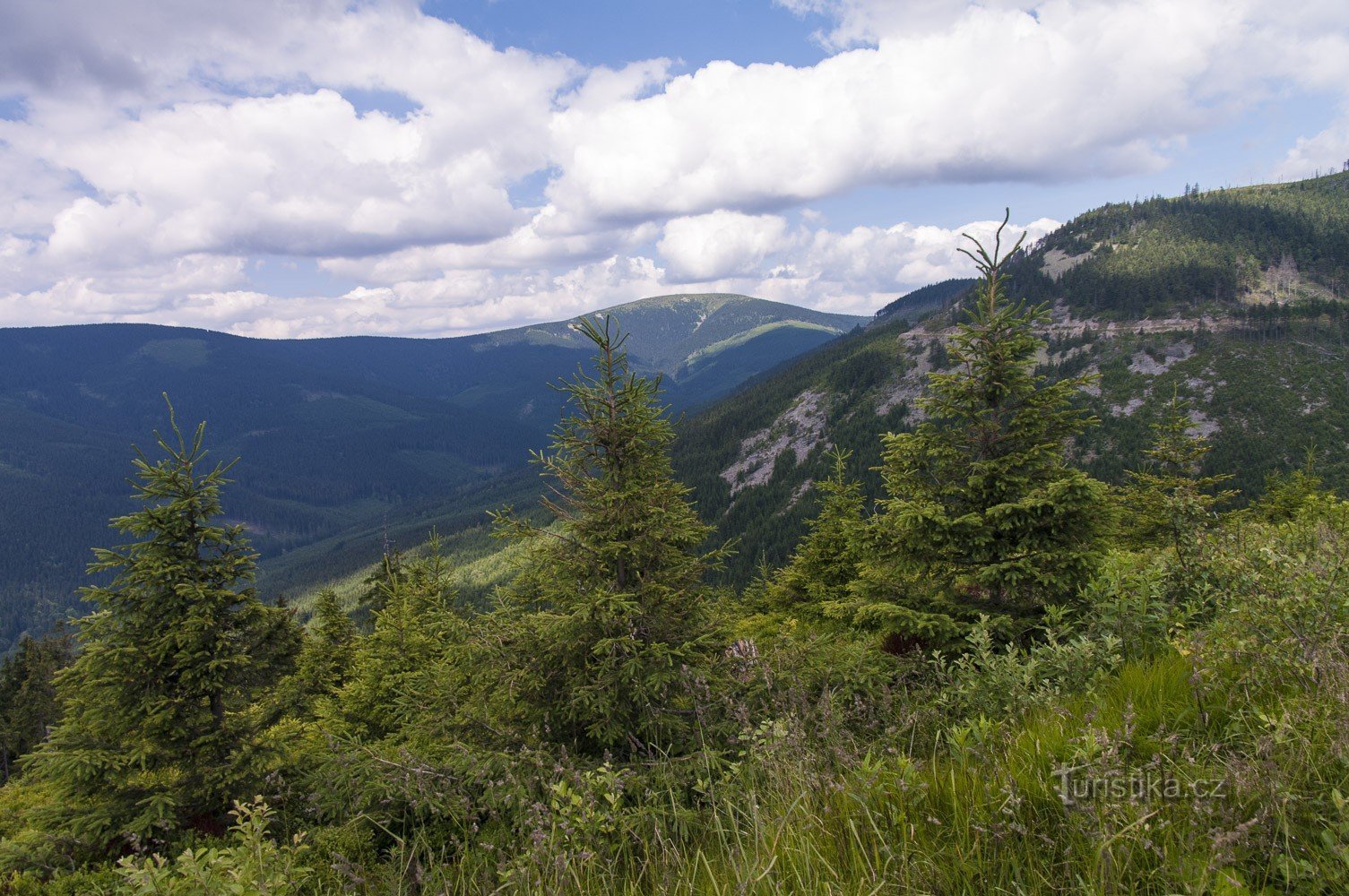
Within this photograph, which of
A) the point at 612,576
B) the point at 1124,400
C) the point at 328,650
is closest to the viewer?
the point at 612,576

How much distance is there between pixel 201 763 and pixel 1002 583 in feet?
48.2

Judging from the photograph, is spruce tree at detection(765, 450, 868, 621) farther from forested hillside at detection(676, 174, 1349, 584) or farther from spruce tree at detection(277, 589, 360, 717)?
forested hillside at detection(676, 174, 1349, 584)

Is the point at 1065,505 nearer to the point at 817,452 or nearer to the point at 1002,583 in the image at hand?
the point at 1002,583

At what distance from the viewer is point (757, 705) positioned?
26.2 feet

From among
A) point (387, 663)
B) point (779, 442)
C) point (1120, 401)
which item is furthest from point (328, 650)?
point (1120, 401)

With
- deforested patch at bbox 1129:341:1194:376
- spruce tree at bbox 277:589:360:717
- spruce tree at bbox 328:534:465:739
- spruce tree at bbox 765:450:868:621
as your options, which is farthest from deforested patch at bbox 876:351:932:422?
spruce tree at bbox 328:534:465:739

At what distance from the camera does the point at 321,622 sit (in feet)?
101

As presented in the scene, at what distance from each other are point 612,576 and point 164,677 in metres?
8.77

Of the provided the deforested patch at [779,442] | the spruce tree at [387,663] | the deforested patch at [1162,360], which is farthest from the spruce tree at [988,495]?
the deforested patch at [1162,360]

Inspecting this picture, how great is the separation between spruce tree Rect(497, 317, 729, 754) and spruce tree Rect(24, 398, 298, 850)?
6098 mm

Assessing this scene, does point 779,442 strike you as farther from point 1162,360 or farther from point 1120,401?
point 1162,360

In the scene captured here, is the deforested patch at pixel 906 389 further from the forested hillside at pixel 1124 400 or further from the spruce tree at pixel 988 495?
the spruce tree at pixel 988 495

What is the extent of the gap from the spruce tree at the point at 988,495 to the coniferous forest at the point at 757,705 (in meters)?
0.06

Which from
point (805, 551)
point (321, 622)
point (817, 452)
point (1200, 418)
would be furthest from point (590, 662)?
point (1200, 418)
